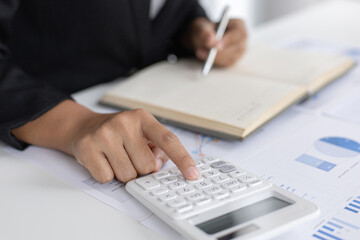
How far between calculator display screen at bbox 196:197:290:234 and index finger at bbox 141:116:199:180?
0.08 metres

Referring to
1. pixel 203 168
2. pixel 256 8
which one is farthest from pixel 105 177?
pixel 256 8

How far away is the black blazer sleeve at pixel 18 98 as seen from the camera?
2.46 ft

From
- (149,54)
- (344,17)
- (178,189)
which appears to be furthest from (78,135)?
(344,17)

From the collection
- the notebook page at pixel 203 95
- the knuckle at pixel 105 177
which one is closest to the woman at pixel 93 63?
the knuckle at pixel 105 177

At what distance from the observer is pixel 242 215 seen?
0.53 metres

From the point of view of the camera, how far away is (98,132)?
0.65 metres

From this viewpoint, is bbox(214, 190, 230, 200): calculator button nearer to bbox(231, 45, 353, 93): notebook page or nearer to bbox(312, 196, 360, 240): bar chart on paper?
bbox(312, 196, 360, 240): bar chart on paper

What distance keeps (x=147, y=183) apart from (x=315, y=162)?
0.83ft

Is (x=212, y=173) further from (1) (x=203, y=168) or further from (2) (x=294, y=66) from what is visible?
(2) (x=294, y=66)

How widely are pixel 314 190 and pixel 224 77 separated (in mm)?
406

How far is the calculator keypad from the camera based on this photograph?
534 millimetres

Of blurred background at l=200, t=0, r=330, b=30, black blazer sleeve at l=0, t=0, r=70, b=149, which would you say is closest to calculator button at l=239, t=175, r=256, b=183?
black blazer sleeve at l=0, t=0, r=70, b=149

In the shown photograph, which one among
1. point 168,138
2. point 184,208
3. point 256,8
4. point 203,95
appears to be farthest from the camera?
point 256,8

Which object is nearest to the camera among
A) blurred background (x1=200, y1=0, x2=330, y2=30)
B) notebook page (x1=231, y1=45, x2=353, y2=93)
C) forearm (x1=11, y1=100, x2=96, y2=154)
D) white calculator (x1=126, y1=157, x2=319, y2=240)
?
white calculator (x1=126, y1=157, x2=319, y2=240)
